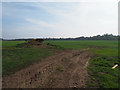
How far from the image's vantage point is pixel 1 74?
9.00 m

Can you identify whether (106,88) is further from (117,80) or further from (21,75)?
(21,75)

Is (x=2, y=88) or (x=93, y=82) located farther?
(x=93, y=82)

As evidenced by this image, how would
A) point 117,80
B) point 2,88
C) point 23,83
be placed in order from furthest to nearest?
point 117,80
point 23,83
point 2,88

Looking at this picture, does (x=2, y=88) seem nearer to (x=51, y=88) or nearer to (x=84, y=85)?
(x=51, y=88)

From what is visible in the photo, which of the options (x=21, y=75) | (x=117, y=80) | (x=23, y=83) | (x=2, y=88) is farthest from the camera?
(x=21, y=75)

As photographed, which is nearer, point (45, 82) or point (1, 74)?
point (45, 82)

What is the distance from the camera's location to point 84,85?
24.6 ft

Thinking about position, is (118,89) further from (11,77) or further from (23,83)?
(11,77)

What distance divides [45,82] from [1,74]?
13.2 feet

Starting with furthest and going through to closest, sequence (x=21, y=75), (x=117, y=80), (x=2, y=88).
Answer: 1. (x=21, y=75)
2. (x=117, y=80)
3. (x=2, y=88)

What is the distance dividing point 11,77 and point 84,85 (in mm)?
5531

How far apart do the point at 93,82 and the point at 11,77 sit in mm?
6208

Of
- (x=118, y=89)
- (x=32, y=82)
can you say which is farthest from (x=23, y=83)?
(x=118, y=89)

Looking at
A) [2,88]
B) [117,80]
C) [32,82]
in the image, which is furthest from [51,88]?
[117,80]
